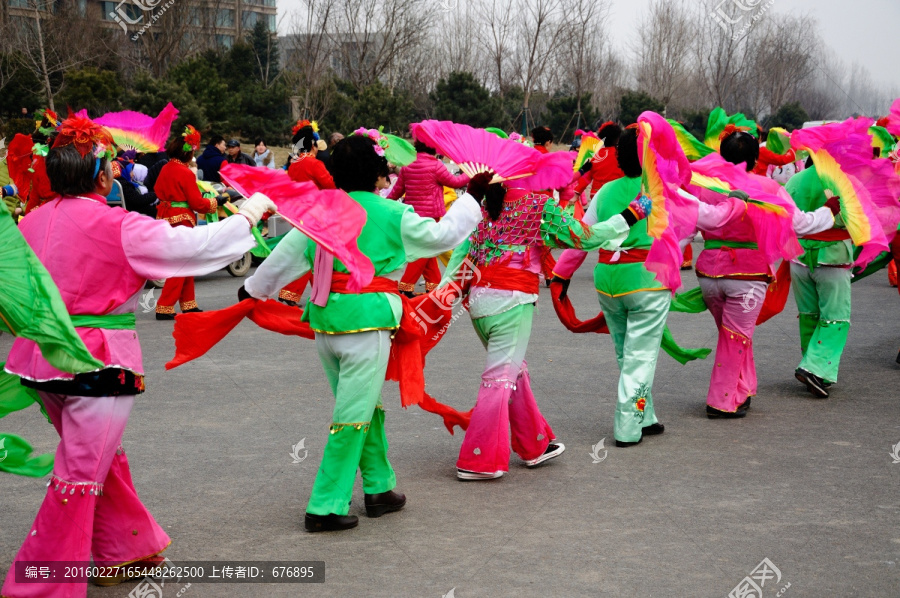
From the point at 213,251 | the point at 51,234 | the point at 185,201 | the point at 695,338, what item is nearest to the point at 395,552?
the point at 213,251

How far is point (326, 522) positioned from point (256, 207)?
1491mm

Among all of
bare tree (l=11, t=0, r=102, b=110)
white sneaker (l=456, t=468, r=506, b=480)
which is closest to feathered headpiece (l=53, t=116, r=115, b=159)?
white sneaker (l=456, t=468, r=506, b=480)

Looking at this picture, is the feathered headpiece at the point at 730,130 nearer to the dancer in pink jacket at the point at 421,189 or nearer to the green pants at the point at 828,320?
the green pants at the point at 828,320

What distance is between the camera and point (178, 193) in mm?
9914

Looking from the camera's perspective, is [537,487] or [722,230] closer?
[537,487]

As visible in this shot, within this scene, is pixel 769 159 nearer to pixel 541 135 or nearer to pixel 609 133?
pixel 609 133

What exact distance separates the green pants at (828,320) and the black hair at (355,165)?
4.02 metres

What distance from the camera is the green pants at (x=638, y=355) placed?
5617 millimetres

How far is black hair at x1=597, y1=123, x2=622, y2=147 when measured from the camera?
9.81 m

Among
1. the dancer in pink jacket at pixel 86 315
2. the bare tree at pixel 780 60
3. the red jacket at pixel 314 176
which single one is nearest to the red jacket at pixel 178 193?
the red jacket at pixel 314 176

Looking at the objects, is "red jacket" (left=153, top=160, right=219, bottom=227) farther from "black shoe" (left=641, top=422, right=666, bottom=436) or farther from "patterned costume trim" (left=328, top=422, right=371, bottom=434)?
"patterned costume trim" (left=328, top=422, right=371, bottom=434)

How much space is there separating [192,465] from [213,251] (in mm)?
2101

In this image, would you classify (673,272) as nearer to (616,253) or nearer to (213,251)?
(616,253)

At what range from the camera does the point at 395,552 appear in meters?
4.01
